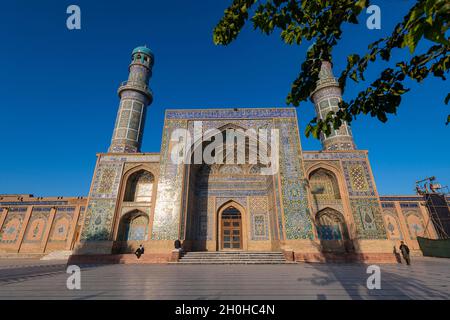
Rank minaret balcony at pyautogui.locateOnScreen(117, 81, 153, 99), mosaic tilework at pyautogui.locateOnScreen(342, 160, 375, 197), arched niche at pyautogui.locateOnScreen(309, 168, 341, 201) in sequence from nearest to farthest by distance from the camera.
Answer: mosaic tilework at pyautogui.locateOnScreen(342, 160, 375, 197) < arched niche at pyautogui.locateOnScreen(309, 168, 341, 201) < minaret balcony at pyautogui.locateOnScreen(117, 81, 153, 99)

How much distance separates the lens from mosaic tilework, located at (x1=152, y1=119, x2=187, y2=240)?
9.59 metres

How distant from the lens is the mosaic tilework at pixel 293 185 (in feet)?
30.9

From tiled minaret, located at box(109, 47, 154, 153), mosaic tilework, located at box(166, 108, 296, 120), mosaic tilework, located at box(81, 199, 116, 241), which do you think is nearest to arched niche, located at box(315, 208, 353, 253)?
mosaic tilework, located at box(166, 108, 296, 120)

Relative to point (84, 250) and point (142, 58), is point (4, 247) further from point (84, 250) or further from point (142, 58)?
point (142, 58)

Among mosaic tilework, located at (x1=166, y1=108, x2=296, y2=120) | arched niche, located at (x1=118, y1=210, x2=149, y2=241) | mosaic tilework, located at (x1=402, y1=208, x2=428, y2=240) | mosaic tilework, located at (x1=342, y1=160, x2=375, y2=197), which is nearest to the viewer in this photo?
mosaic tilework, located at (x1=342, y1=160, x2=375, y2=197)

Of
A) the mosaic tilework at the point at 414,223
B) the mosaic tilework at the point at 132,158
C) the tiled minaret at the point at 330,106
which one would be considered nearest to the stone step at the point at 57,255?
the mosaic tilework at the point at 132,158

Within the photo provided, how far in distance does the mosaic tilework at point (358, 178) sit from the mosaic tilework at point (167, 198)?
28.0 feet

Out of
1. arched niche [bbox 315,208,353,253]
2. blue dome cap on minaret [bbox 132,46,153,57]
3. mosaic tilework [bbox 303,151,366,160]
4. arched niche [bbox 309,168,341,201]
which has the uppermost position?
blue dome cap on minaret [bbox 132,46,153,57]

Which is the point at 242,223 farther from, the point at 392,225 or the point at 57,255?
the point at 57,255

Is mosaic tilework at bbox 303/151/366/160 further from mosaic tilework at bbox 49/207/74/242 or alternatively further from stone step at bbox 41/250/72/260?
mosaic tilework at bbox 49/207/74/242

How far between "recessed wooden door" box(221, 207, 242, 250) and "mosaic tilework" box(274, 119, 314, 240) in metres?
3.16

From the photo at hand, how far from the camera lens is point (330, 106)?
529 inches
